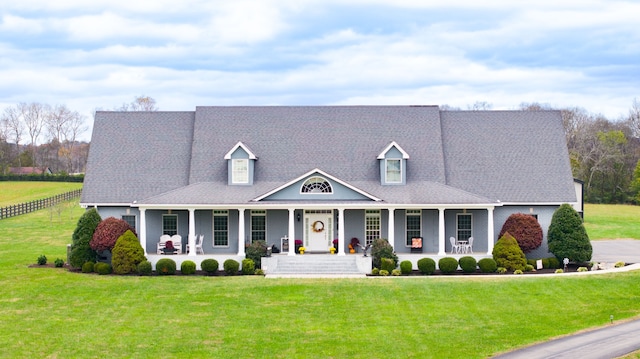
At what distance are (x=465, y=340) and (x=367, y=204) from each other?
1462 cm

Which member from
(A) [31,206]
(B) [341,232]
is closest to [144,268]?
(B) [341,232]

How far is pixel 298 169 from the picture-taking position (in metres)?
42.0

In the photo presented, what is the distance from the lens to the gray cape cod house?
3887 centimetres

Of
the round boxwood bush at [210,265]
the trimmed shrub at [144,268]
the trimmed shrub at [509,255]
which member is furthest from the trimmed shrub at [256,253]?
the trimmed shrub at [509,255]

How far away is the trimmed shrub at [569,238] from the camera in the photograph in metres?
38.3

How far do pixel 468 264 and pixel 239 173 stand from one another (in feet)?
41.6

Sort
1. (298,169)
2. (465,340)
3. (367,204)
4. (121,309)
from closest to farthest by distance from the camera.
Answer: (465,340) → (121,309) → (367,204) → (298,169)

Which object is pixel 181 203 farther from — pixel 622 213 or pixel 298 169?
pixel 622 213

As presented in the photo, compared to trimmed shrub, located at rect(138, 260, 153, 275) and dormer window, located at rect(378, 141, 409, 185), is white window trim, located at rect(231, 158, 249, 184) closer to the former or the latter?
trimmed shrub, located at rect(138, 260, 153, 275)

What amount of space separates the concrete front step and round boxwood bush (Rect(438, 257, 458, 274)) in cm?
347

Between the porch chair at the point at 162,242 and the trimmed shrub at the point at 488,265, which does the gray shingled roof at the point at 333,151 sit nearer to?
the porch chair at the point at 162,242

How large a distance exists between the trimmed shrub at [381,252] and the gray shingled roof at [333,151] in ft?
8.66

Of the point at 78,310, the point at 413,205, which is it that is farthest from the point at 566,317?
the point at 78,310

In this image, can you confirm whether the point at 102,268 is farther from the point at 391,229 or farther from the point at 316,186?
the point at 391,229
